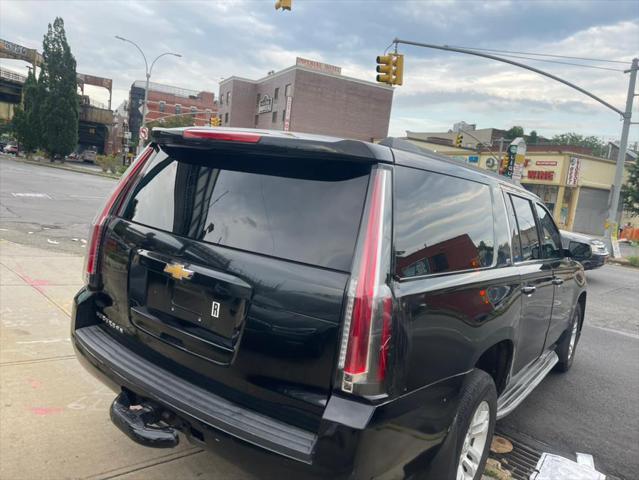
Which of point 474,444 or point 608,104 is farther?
point 608,104

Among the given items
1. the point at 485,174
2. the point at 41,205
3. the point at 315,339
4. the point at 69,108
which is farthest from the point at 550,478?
the point at 69,108

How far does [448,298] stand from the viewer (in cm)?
233

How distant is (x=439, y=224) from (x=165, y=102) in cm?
9727

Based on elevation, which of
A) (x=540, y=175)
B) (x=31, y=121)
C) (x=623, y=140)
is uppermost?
(x=623, y=140)

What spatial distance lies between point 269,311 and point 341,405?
474 mm

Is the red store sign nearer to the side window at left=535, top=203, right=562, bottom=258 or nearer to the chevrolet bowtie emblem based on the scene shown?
the side window at left=535, top=203, right=562, bottom=258

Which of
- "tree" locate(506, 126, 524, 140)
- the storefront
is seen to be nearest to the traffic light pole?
the storefront

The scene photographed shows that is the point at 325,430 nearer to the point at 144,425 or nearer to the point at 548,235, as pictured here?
the point at 144,425

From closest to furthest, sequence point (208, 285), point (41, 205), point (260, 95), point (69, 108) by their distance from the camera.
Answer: point (208, 285) → point (41, 205) → point (69, 108) → point (260, 95)

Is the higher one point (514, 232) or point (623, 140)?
point (623, 140)

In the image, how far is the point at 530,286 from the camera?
3.33 metres

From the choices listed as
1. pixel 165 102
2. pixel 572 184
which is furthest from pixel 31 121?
pixel 572 184

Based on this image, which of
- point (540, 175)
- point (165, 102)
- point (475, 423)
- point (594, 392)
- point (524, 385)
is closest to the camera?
point (475, 423)

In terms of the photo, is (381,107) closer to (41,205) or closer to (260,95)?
(260,95)
